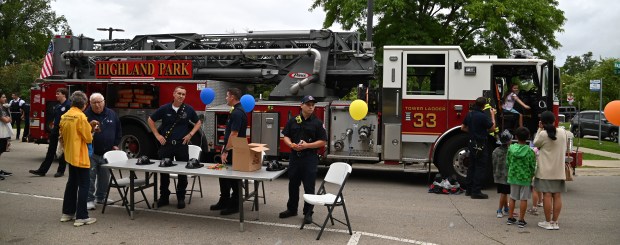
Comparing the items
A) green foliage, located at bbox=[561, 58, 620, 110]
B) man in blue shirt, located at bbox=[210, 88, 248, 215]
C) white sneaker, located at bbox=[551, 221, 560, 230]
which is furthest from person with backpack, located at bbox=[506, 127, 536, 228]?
green foliage, located at bbox=[561, 58, 620, 110]

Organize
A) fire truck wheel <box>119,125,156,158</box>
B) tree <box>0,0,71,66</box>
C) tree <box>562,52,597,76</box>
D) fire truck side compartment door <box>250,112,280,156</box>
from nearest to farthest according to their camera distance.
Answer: fire truck side compartment door <box>250,112,280,156</box>
fire truck wheel <box>119,125,156,158</box>
tree <box>0,0,71,66</box>
tree <box>562,52,597,76</box>

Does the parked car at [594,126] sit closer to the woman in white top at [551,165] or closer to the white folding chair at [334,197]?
the woman in white top at [551,165]

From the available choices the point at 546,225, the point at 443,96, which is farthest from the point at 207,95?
the point at 546,225

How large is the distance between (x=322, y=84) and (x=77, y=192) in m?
5.30

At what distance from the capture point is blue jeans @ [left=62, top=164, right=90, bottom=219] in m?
6.28

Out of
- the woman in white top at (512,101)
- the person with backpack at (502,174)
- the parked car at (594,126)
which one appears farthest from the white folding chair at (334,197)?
the parked car at (594,126)

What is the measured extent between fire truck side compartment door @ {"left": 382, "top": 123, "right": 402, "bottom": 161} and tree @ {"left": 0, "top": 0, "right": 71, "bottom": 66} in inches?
1832

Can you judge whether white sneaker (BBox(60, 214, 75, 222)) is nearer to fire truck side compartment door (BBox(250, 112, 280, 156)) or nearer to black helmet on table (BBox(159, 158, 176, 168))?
black helmet on table (BBox(159, 158, 176, 168))

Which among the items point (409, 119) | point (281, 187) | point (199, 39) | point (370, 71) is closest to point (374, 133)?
point (409, 119)

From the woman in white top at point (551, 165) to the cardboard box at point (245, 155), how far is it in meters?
3.57

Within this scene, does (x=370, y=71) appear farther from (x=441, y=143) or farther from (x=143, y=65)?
(x=143, y=65)

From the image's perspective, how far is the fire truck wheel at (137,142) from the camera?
11070 mm

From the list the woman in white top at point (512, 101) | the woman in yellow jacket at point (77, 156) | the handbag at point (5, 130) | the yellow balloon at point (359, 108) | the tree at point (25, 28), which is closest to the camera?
the woman in yellow jacket at point (77, 156)

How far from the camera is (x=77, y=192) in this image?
6.47 metres
